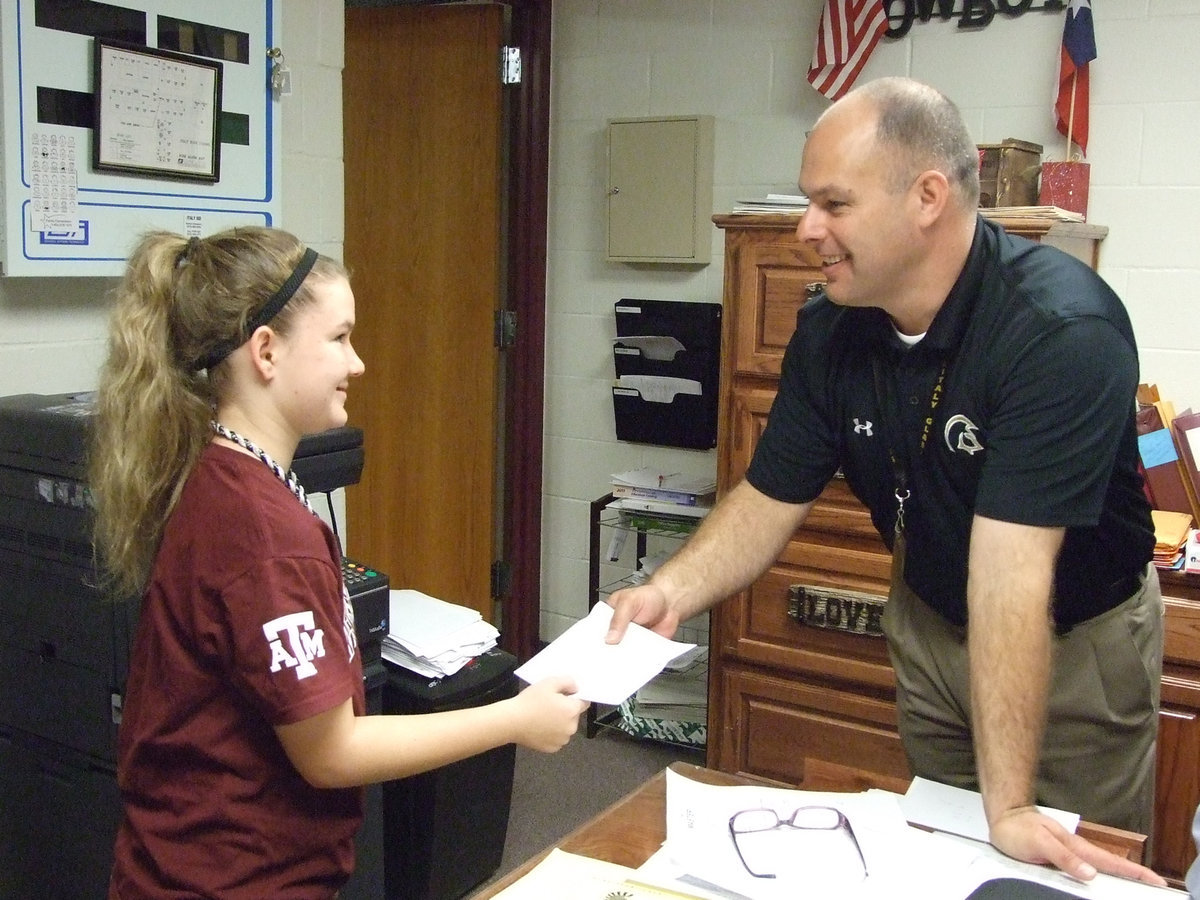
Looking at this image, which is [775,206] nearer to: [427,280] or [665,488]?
[665,488]

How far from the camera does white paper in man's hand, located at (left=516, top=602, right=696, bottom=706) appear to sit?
1.32 meters

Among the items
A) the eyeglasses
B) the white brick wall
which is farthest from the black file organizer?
the eyeglasses

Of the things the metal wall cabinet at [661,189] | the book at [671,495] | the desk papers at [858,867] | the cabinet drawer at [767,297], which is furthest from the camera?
the metal wall cabinet at [661,189]

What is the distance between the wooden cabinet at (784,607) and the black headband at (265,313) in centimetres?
159

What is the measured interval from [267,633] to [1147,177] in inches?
97.9

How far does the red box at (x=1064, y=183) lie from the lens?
278 cm

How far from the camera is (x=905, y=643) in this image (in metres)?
1.77

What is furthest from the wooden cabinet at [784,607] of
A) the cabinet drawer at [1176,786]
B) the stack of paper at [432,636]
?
the stack of paper at [432,636]

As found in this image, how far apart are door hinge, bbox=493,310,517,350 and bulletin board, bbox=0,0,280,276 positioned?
1.22 metres

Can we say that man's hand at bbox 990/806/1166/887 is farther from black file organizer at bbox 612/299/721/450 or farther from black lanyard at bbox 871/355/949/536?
black file organizer at bbox 612/299/721/450

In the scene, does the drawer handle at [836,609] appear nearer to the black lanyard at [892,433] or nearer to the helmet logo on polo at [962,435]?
the black lanyard at [892,433]

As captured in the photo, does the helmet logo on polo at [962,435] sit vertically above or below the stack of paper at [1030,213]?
below

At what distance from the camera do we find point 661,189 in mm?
3490

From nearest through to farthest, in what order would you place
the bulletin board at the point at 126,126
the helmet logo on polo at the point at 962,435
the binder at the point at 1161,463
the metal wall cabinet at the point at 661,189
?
the helmet logo on polo at the point at 962,435 → the bulletin board at the point at 126,126 → the binder at the point at 1161,463 → the metal wall cabinet at the point at 661,189
